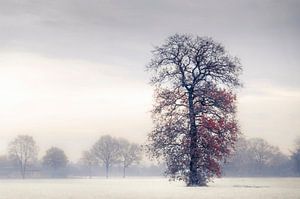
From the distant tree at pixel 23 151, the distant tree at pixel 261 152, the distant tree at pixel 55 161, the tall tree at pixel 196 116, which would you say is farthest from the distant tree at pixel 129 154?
the tall tree at pixel 196 116

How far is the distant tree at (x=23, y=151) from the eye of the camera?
140125mm

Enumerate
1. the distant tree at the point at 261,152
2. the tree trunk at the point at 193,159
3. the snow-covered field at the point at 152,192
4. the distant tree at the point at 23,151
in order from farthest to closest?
the distant tree at the point at 261,152, the distant tree at the point at 23,151, the tree trunk at the point at 193,159, the snow-covered field at the point at 152,192

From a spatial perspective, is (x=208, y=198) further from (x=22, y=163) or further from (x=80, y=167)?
(x=80, y=167)

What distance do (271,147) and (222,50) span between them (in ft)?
415

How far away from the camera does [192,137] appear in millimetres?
40531

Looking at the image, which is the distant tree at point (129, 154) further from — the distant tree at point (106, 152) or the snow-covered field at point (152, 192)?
the snow-covered field at point (152, 192)

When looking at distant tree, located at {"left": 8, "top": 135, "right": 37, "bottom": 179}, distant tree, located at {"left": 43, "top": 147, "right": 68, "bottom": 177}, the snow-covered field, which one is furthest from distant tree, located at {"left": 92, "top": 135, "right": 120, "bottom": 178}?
the snow-covered field

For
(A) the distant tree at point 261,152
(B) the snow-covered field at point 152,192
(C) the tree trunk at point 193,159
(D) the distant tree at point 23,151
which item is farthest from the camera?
(A) the distant tree at point 261,152

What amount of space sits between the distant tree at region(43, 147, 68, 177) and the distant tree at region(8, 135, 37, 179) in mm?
6001

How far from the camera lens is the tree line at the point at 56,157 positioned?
141000 millimetres

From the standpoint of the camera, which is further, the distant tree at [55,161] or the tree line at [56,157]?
the distant tree at [55,161]

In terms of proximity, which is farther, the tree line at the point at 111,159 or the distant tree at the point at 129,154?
the distant tree at the point at 129,154

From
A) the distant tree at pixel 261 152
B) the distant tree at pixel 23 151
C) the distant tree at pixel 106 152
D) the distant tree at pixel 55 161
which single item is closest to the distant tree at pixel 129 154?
the distant tree at pixel 106 152

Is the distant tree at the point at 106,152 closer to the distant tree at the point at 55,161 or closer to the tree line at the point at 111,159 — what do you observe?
the tree line at the point at 111,159
